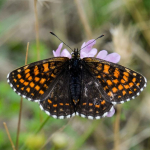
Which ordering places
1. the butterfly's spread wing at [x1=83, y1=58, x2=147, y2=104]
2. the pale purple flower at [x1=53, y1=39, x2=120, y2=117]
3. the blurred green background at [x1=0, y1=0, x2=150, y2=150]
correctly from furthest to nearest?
1. the blurred green background at [x1=0, y1=0, x2=150, y2=150]
2. the pale purple flower at [x1=53, y1=39, x2=120, y2=117]
3. the butterfly's spread wing at [x1=83, y1=58, x2=147, y2=104]

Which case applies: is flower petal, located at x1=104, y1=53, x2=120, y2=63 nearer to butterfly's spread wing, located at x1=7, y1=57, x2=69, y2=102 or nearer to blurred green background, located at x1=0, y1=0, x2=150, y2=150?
butterfly's spread wing, located at x1=7, y1=57, x2=69, y2=102

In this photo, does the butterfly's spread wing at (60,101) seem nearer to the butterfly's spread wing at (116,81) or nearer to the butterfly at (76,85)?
the butterfly at (76,85)

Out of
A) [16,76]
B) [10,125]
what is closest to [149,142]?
[10,125]

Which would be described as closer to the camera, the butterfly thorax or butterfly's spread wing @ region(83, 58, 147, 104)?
butterfly's spread wing @ region(83, 58, 147, 104)

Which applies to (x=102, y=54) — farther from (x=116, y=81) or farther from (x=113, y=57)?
(x=116, y=81)

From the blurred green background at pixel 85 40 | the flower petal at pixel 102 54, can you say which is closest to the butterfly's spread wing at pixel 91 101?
the flower petal at pixel 102 54

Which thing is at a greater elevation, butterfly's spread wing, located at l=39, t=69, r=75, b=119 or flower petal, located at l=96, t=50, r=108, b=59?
flower petal, located at l=96, t=50, r=108, b=59

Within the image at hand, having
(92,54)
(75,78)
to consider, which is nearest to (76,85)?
(75,78)

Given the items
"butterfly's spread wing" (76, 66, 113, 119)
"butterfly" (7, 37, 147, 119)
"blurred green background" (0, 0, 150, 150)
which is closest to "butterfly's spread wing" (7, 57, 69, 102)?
"butterfly" (7, 37, 147, 119)
